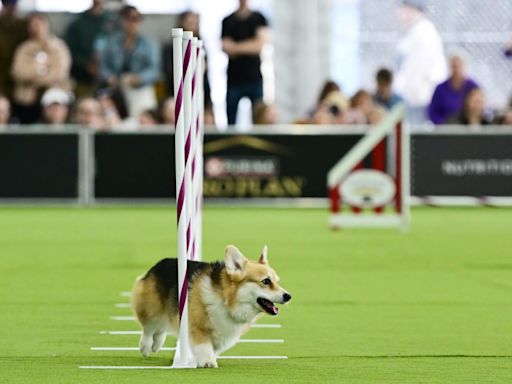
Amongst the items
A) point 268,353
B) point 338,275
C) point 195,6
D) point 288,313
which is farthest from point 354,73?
point 268,353

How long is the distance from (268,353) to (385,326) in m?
1.31

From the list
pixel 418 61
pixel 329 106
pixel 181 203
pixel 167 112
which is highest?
pixel 418 61

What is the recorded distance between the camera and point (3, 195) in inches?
819

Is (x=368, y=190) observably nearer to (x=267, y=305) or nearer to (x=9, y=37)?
(x=9, y=37)

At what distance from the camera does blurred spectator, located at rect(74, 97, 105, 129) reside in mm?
20922

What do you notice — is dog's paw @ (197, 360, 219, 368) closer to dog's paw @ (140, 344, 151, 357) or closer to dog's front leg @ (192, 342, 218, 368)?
dog's front leg @ (192, 342, 218, 368)

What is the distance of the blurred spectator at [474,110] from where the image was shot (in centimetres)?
2147

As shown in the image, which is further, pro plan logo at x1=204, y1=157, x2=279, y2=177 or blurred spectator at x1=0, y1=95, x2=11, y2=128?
blurred spectator at x1=0, y1=95, x2=11, y2=128

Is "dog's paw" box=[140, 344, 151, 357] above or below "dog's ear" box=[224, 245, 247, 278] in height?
below

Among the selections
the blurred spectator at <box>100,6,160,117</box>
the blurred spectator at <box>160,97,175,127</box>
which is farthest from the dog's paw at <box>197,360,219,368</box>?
the blurred spectator at <box>100,6,160,117</box>

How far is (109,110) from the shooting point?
846 inches

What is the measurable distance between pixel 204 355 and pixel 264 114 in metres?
14.6

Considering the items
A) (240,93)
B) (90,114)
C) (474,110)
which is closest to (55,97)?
(90,114)

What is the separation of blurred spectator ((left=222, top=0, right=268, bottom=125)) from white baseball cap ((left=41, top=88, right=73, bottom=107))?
242 cm
